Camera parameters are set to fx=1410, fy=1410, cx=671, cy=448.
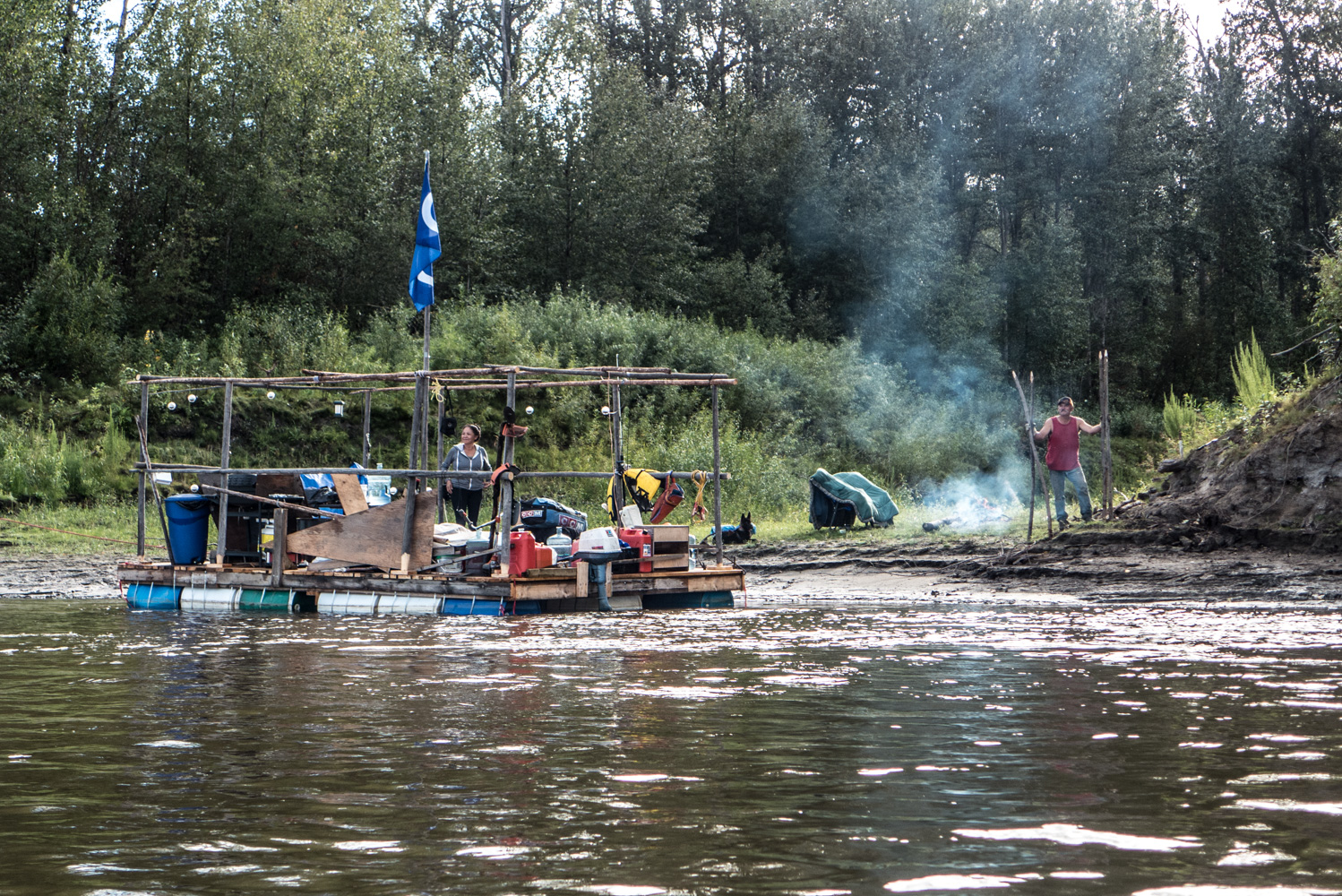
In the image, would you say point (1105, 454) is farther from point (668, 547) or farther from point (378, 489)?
point (378, 489)

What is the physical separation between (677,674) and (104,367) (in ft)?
76.0

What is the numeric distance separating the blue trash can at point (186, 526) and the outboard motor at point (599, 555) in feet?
14.4

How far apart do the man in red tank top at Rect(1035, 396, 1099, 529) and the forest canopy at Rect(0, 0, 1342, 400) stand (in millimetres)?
19560

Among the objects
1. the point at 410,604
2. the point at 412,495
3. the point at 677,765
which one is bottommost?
the point at 677,765

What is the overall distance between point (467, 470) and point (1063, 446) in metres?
7.84

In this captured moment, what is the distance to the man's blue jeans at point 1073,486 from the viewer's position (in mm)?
18672

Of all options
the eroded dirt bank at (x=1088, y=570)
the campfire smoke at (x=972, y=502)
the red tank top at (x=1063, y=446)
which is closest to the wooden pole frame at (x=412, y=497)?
the eroded dirt bank at (x=1088, y=570)

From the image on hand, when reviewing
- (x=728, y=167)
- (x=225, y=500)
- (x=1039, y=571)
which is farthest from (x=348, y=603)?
(x=728, y=167)

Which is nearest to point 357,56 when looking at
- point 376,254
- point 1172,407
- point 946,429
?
point 376,254

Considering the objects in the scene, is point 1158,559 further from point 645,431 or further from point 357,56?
point 357,56

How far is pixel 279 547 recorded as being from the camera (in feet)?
46.9

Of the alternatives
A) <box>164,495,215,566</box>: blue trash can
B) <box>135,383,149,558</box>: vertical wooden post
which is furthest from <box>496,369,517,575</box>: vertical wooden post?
<box>135,383,149,558</box>: vertical wooden post

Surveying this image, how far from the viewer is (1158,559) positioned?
1698 cm

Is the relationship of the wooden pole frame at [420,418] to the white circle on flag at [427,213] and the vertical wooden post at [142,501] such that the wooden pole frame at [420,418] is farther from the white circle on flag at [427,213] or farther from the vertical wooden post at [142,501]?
the white circle on flag at [427,213]
